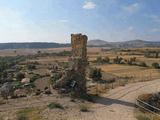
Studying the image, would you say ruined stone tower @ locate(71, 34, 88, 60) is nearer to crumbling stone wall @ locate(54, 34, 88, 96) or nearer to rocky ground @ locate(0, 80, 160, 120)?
crumbling stone wall @ locate(54, 34, 88, 96)

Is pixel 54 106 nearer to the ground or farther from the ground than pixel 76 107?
farther from the ground

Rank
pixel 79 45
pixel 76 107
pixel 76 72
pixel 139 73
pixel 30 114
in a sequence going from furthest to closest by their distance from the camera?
1. pixel 139 73
2. pixel 79 45
3. pixel 76 72
4. pixel 76 107
5. pixel 30 114

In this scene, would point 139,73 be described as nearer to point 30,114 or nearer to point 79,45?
point 79,45

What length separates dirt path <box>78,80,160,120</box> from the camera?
846 inches

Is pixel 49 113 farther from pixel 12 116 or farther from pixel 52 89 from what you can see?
pixel 52 89

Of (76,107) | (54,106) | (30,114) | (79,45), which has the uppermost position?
(79,45)

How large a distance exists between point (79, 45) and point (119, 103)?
248 inches

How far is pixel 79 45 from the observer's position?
27875mm

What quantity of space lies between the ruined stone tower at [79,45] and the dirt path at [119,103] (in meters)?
4.26

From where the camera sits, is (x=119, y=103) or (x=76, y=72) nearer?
(x=119, y=103)

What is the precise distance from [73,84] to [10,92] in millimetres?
7458

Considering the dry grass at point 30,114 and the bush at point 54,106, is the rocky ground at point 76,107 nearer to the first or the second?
the dry grass at point 30,114

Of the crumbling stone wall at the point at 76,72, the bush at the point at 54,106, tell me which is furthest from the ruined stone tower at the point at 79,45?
the bush at the point at 54,106

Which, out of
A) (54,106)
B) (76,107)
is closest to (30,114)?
(54,106)
